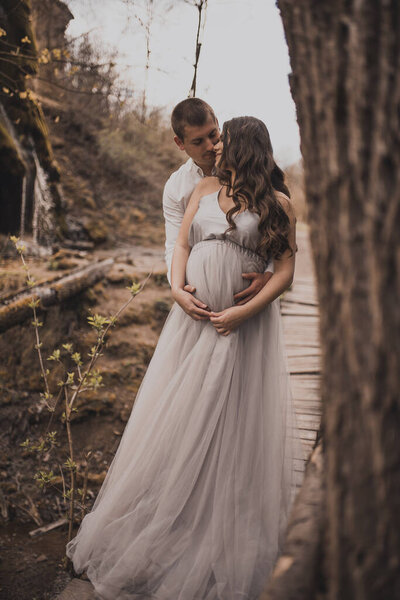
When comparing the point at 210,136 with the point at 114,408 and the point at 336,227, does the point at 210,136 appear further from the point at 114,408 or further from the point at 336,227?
the point at 114,408

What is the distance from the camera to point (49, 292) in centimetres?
491

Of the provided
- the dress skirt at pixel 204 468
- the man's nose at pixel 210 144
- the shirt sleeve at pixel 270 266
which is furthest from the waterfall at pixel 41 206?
the shirt sleeve at pixel 270 266

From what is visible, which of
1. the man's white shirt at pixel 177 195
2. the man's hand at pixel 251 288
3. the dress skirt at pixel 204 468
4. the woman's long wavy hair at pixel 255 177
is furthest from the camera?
the man's white shirt at pixel 177 195

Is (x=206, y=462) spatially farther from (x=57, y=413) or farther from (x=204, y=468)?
(x=57, y=413)

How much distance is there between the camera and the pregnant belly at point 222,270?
97.9 inches

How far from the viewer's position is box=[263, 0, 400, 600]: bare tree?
0.89 m

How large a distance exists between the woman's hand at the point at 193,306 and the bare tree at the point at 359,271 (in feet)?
4.92

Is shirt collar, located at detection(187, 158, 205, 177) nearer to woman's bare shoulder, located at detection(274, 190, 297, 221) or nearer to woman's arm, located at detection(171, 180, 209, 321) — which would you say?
woman's arm, located at detection(171, 180, 209, 321)

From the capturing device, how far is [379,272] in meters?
0.90

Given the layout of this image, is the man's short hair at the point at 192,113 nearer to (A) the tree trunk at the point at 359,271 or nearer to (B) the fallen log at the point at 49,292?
(B) the fallen log at the point at 49,292

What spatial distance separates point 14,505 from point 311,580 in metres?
3.06

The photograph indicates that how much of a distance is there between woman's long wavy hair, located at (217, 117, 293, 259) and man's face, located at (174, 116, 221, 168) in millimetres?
551

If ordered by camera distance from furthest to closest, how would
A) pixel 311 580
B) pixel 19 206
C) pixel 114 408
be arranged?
pixel 19 206 < pixel 114 408 < pixel 311 580

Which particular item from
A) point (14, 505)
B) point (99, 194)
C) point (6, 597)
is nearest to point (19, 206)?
point (99, 194)
